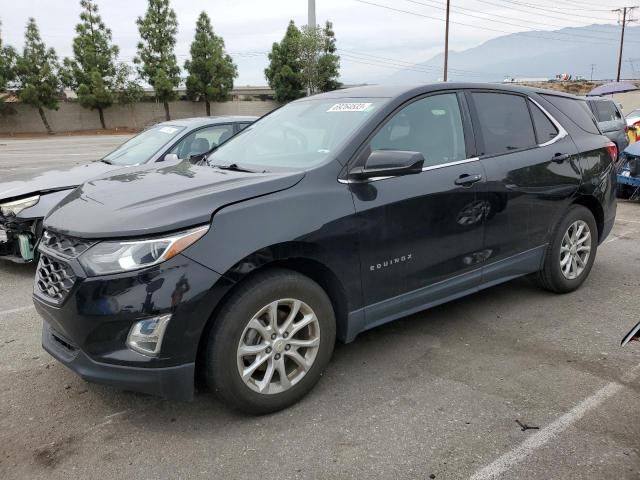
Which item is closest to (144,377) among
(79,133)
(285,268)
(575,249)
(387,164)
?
(285,268)

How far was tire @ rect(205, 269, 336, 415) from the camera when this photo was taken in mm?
2799

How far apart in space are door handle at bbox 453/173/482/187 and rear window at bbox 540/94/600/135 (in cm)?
147

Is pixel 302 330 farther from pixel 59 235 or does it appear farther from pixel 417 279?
pixel 59 235

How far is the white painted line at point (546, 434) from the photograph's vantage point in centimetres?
259

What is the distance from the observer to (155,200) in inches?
115

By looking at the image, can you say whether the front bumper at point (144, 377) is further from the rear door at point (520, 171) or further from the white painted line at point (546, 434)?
the rear door at point (520, 171)

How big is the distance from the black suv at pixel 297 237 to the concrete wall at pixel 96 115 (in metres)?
40.7

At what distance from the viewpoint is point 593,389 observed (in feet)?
10.9

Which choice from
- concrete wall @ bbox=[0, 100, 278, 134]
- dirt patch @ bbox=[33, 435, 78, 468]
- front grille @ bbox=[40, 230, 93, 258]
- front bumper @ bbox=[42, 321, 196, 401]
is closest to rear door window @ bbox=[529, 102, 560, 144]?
front bumper @ bbox=[42, 321, 196, 401]

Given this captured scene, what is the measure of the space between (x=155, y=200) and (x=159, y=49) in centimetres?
4486

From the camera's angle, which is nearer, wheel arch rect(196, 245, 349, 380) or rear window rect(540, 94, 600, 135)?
wheel arch rect(196, 245, 349, 380)

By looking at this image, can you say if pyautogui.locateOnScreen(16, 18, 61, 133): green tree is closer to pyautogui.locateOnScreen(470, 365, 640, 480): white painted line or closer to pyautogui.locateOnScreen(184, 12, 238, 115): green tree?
pyautogui.locateOnScreen(184, 12, 238, 115): green tree

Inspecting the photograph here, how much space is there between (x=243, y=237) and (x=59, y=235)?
1.02 metres

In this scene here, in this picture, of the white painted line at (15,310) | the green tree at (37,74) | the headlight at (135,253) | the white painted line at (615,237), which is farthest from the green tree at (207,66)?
the headlight at (135,253)
